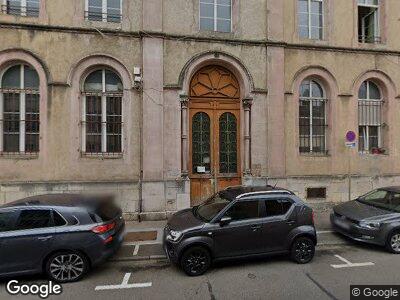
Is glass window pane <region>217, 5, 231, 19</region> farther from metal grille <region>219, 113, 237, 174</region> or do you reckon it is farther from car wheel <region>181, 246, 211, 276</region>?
car wheel <region>181, 246, 211, 276</region>

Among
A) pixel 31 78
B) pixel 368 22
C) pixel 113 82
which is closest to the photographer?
pixel 31 78

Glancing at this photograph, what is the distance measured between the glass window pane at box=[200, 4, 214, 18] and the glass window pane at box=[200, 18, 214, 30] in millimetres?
169

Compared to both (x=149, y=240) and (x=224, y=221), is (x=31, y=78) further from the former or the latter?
(x=224, y=221)

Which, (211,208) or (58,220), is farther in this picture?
(211,208)

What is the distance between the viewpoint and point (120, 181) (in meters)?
9.89

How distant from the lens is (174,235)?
20.3 feet

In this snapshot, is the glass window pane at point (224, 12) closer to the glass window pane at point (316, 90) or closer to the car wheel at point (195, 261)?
the glass window pane at point (316, 90)

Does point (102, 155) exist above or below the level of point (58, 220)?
above

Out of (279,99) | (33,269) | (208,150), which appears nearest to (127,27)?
(208,150)

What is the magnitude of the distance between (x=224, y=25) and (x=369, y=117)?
6.63 meters

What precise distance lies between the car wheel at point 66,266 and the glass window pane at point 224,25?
8575 millimetres

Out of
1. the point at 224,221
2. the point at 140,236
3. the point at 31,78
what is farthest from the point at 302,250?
the point at 31,78

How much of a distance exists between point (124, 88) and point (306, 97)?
6594 mm

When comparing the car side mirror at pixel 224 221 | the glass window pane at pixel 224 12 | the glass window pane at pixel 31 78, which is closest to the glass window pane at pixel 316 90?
the glass window pane at pixel 224 12
